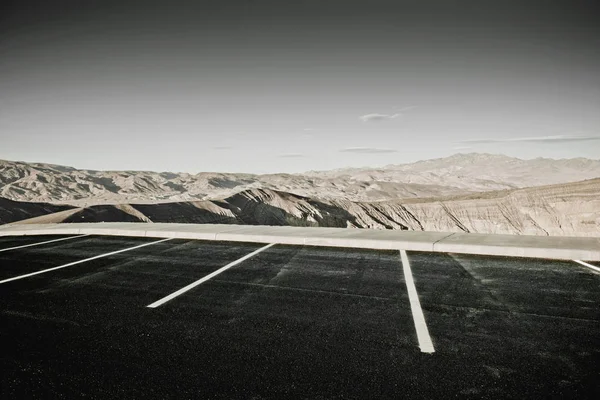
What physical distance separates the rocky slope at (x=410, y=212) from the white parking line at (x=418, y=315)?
4495cm

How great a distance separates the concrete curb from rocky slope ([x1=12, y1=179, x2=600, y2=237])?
37695 millimetres

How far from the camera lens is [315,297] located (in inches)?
175

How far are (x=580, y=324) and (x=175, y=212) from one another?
52950mm

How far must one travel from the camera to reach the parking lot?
2.59 metres

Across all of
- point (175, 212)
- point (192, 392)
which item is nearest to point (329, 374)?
point (192, 392)

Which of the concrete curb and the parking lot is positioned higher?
the concrete curb

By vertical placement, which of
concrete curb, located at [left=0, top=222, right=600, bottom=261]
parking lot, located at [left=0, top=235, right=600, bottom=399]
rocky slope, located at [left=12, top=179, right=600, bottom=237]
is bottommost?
rocky slope, located at [left=12, top=179, right=600, bottom=237]

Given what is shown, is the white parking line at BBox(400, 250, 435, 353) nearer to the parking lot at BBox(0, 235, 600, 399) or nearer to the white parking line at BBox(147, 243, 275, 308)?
the parking lot at BBox(0, 235, 600, 399)

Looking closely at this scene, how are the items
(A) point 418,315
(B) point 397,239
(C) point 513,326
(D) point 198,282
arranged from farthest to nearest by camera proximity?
(B) point 397,239 → (D) point 198,282 → (A) point 418,315 → (C) point 513,326

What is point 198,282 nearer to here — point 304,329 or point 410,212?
point 304,329

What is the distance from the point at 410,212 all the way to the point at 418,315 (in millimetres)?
59882

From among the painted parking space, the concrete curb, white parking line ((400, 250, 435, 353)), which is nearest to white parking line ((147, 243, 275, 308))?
the concrete curb

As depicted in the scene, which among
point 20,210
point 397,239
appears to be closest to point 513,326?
point 397,239

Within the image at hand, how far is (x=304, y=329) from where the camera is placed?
11.6ft
